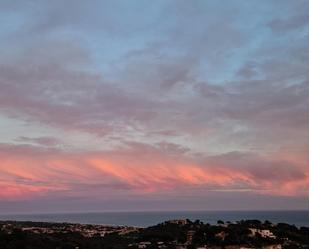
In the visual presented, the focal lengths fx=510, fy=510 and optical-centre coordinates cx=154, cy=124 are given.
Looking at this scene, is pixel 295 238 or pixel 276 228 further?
pixel 276 228

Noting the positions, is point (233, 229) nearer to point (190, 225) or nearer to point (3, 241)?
point (190, 225)

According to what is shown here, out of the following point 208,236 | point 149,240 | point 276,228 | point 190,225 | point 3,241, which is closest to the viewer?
point 3,241

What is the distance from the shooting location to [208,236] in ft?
200

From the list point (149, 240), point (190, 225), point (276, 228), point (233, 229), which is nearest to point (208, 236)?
point (233, 229)

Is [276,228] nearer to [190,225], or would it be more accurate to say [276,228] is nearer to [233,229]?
[233,229]

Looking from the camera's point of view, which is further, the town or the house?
the house

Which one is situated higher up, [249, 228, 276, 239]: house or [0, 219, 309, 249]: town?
[249, 228, 276, 239]: house

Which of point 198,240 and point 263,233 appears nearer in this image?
point 198,240

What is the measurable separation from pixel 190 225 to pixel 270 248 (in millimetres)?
29049

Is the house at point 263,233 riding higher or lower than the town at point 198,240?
higher

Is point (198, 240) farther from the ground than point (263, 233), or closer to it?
closer to it

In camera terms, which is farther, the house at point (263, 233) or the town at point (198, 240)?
the house at point (263, 233)

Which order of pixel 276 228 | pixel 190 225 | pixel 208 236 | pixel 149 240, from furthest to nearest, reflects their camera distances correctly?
pixel 190 225 < pixel 276 228 < pixel 149 240 < pixel 208 236

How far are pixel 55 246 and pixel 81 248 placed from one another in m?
3.13
